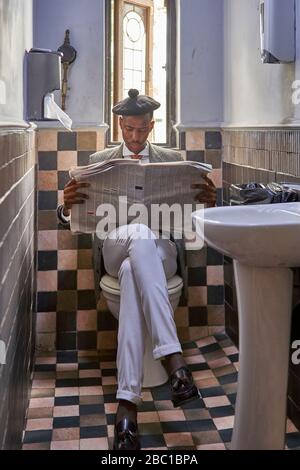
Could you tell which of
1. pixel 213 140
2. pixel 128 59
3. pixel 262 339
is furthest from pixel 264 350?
pixel 128 59

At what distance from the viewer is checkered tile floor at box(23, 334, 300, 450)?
237 centimetres

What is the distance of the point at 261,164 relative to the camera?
9.39 ft

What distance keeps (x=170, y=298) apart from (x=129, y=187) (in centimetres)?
49

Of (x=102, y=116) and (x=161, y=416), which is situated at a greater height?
(x=102, y=116)

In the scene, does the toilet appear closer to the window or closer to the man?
the man

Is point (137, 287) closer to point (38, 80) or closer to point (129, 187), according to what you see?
point (129, 187)

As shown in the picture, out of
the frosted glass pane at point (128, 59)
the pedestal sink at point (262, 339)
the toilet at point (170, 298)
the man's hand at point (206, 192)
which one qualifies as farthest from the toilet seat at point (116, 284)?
the frosted glass pane at point (128, 59)

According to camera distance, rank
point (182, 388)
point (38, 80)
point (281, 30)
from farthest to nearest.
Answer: point (38, 80) < point (281, 30) < point (182, 388)

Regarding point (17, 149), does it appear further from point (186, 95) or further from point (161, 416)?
point (186, 95)

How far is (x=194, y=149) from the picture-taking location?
3.45m

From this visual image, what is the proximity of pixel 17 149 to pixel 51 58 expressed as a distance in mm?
799

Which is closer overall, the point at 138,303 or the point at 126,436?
the point at 126,436

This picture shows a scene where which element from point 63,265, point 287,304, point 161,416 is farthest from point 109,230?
point 287,304

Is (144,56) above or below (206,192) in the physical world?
above
